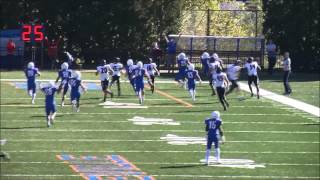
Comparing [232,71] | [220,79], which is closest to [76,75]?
[220,79]

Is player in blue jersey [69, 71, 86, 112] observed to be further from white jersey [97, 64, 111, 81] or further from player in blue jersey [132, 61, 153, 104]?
player in blue jersey [132, 61, 153, 104]

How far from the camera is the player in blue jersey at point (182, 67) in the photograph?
79.9 feet

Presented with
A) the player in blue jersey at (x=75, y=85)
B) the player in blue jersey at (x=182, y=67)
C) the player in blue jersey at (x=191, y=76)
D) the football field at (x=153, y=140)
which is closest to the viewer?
the football field at (x=153, y=140)

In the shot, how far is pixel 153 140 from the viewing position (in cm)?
2025

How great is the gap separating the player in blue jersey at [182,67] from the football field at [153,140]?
0.76m

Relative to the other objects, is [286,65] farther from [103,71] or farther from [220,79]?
[103,71]

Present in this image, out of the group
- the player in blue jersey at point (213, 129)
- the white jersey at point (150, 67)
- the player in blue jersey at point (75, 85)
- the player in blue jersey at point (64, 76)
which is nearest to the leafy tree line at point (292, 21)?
the player in blue jersey at point (213, 129)

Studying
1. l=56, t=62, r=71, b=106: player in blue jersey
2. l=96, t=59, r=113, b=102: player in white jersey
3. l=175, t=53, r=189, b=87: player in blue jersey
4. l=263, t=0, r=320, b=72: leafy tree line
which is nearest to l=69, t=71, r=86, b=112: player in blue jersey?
l=56, t=62, r=71, b=106: player in blue jersey

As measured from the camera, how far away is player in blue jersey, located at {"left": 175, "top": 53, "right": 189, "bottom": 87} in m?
24.3

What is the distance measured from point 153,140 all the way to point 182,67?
24.2 ft

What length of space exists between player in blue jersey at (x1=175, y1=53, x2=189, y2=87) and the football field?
30.0 inches

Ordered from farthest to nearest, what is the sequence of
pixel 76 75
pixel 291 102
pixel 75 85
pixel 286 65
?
pixel 291 102, pixel 286 65, pixel 75 85, pixel 76 75

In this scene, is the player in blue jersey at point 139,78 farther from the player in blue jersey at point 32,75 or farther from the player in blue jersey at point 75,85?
the player in blue jersey at point 32,75

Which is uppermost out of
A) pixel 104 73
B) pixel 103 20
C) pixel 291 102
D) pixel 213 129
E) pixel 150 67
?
pixel 103 20
